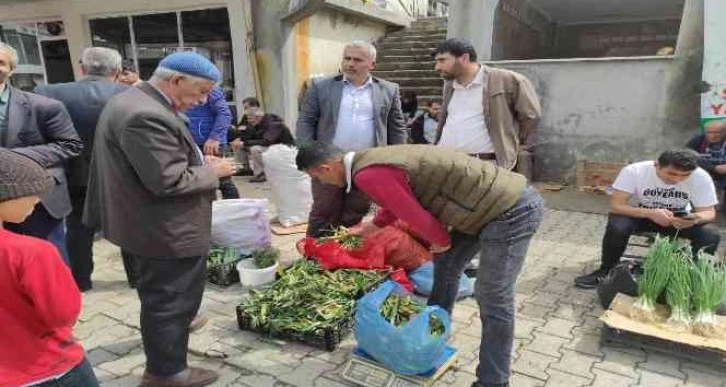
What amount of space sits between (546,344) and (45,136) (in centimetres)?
343

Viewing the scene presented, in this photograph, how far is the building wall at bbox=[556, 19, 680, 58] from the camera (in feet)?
42.1

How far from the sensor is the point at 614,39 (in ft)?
43.0

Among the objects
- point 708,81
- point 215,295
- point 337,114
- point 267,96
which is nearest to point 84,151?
point 215,295

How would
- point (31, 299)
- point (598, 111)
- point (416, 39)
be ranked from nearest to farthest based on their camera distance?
point (31, 299) → point (598, 111) → point (416, 39)

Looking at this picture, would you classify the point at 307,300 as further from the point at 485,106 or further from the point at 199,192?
the point at 485,106

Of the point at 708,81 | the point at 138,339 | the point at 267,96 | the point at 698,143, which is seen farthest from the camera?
the point at 267,96

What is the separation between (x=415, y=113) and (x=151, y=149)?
290 inches

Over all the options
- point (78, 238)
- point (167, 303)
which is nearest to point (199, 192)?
point (167, 303)

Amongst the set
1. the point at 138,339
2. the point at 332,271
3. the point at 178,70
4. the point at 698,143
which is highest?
the point at 178,70

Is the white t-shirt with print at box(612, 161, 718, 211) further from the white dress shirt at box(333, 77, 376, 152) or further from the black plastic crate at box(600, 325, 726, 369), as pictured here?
the white dress shirt at box(333, 77, 376, 152)

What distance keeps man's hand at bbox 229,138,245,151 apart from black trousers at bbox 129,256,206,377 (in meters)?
5.82

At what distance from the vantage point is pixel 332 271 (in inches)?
149

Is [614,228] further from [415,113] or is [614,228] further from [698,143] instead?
[415,113]

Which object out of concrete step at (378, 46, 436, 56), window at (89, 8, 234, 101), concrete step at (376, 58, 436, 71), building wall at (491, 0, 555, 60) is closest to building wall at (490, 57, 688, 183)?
building wall at (491, 0, 555, 60)
